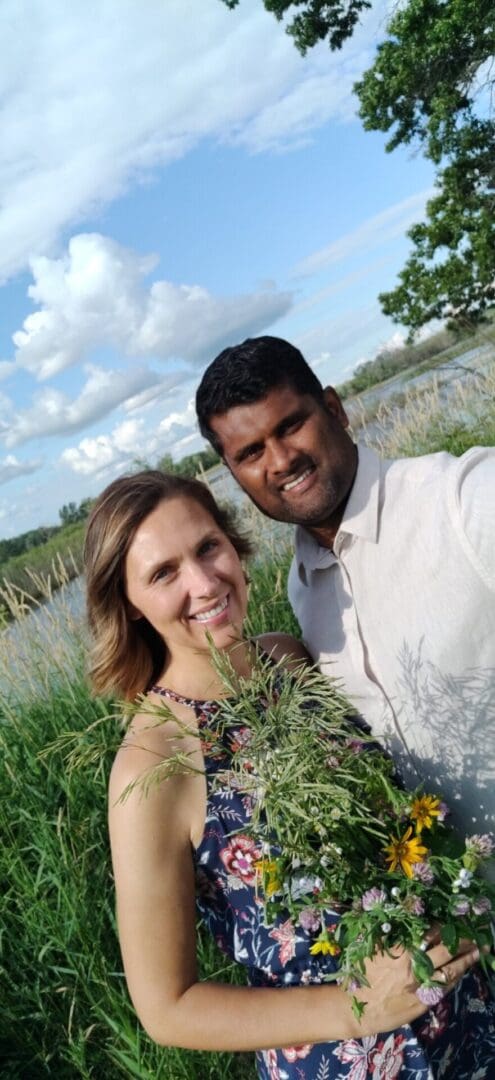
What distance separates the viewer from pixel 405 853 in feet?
4.31

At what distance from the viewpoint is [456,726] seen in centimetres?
182

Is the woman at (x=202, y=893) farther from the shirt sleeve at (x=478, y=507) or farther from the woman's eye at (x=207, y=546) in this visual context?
the shirt sleeve at (x=478, y=507)

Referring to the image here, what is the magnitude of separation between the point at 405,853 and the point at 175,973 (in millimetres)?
576

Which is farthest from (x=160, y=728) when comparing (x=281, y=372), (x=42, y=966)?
(x=42, y=966)

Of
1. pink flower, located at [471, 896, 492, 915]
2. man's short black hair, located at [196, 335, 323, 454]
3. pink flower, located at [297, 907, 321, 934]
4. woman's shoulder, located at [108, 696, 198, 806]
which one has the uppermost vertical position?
man's short black hair, located at [196, 335, 323, 454]

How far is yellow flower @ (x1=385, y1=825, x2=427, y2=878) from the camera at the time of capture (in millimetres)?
1289

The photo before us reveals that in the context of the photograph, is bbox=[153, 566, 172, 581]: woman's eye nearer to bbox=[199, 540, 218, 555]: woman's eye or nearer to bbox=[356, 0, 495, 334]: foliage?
bbox=[199, 540, 218, 555]: woman's eye

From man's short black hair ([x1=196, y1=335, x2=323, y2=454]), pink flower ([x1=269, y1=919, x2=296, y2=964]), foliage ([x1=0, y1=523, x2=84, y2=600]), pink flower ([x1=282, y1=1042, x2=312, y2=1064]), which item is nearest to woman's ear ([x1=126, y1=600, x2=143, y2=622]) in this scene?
man's short black hair ([x1=196, y1=335, x2=323, y2=454])

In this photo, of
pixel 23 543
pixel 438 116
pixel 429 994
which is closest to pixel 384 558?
pixel 429 994

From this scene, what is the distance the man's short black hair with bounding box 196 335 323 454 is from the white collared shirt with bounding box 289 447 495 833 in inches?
11.9

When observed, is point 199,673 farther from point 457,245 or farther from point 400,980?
point 457,245

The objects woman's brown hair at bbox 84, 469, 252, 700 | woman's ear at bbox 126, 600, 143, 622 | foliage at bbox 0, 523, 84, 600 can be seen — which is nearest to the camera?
woman's brown hair at bbox 84, 469, 252, 700

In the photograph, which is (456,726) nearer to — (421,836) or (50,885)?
(421,836)

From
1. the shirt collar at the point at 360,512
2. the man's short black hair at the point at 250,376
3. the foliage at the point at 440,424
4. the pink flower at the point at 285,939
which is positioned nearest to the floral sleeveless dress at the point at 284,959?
the pink flower at the point at 285,939
